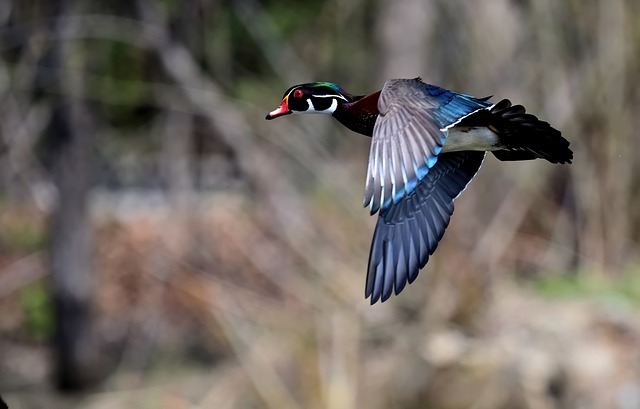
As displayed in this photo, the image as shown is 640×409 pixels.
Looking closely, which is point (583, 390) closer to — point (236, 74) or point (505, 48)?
point (505, 48)

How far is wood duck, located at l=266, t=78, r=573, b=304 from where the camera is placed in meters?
2.84

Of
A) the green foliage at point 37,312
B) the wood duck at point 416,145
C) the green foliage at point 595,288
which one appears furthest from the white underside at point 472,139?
the green foliage at point 37,312

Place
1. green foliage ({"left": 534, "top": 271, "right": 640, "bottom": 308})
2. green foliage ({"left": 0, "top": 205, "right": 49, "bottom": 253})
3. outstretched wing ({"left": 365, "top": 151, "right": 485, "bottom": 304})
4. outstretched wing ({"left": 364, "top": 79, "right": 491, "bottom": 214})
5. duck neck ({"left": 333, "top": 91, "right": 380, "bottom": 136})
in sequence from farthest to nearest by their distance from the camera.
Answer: green foliage ({"left": 0, "top": 205, "right": 49, "bottom": 253})
green foliage ({"left": 534, "top": 271, "right": 640, "bottom": 308})
duck neck ({"left": 333, "top": 91, "right": 380, "bottom": 136})
outstretched wing ({"left": 365, "top": 151, "right": 485, "bottom": 304})
outstretched wing ({"left": 364, "top": 79, "right": 491, "bottom": 214})

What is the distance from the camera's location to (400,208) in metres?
3.52

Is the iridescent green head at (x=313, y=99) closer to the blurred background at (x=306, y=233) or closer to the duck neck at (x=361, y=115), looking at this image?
the duck neck at (x=361, y=115)

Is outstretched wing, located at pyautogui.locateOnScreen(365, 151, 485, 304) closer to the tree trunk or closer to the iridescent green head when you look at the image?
the iridescent green head

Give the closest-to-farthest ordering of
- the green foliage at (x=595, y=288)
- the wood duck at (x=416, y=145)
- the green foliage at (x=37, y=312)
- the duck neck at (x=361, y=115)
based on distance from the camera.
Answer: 1. the wood duck at (x=416, y=145)
2. the duck neck at (x=361, y=115)
3. the green foliage at (x=595, y=288)
4. the green foliage at (x=37, y=312)

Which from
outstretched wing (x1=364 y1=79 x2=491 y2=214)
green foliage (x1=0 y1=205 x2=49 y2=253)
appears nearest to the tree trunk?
green foliage (x1=0 y1=205 x2=49 y2=253)

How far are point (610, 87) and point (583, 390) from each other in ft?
9.60

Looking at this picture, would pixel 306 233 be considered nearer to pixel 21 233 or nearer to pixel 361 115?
pixel 21 233

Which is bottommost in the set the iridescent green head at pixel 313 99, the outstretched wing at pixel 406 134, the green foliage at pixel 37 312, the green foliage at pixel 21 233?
the green foliage at pixel 37 312

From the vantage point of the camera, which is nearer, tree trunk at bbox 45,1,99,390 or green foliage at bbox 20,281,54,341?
tree trunk at bbox 45,1,99,390

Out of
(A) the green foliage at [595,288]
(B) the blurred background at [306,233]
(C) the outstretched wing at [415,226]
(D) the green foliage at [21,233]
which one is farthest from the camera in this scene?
(D) the green foliage at [21,233]

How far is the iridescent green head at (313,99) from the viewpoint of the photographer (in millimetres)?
3438
